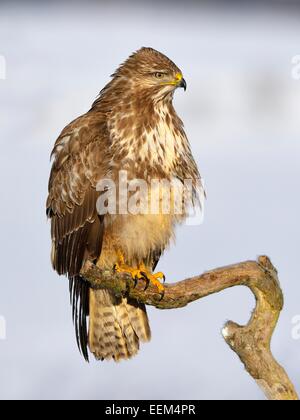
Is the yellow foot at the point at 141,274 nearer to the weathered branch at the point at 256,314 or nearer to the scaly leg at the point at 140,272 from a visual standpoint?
the scaly leg at the point at 140,272

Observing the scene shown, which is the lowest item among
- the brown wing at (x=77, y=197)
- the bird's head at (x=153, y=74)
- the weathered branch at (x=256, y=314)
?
the weathered branch at (x=256, y=314)

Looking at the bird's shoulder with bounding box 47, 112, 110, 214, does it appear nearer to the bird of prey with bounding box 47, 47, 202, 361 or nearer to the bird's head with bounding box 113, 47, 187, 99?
the bird of prey with bounding box 47, 47, 202, 361

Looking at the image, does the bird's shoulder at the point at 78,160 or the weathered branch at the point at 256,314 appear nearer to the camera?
the weathered branch at the point at 256,314

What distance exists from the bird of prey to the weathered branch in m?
0.89

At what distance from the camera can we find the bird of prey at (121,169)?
7414 mm

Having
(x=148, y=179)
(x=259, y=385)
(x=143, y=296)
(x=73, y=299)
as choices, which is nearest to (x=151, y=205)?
(x=148, y=179)

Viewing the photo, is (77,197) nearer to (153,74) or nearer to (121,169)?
(121,169)

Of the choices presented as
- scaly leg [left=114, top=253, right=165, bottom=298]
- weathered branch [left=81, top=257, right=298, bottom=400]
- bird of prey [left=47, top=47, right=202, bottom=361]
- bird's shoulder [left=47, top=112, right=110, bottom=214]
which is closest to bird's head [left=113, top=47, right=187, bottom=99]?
bird of prey [left=47, top=47, right=202, bottom=361]

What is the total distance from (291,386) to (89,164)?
8.50 ft

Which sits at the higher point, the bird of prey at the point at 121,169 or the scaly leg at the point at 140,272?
the bird of prey at the point at 121,169

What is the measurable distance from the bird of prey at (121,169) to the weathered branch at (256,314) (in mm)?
886

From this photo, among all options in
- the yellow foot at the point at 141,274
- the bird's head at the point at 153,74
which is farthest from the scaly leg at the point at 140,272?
the bird's head at the point at 153,74

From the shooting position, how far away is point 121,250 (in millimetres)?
7668

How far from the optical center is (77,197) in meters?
7.68
